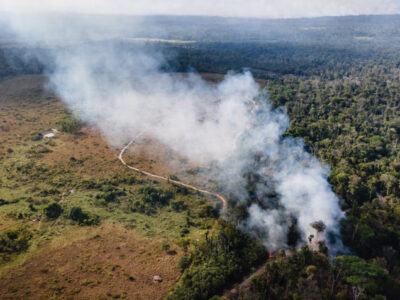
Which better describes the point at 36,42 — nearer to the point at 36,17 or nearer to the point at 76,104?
the point at 36,17

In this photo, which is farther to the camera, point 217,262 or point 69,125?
point 69,125

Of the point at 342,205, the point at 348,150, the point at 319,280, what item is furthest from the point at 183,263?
the point at 348,150

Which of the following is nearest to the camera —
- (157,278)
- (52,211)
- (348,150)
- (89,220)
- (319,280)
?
(319,280)

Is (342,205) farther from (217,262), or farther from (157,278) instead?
(157,278)

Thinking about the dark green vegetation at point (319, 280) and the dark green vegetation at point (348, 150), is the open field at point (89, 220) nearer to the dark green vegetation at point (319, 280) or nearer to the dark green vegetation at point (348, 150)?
the dark green vegetation at point (319, 280)

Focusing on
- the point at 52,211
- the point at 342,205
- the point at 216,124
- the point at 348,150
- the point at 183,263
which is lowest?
the point at 183,263

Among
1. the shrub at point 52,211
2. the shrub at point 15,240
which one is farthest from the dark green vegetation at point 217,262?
the shrub at point 52,211
